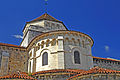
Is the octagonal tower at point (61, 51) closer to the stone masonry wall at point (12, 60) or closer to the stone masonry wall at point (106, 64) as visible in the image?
the stone masonry wall at point (12, 60)

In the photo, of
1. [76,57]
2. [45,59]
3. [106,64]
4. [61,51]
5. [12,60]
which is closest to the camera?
[61,51]

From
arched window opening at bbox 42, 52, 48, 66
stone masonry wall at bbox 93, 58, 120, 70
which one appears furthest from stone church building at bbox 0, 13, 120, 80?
stone masonry wall at bbox 93, 58, 120, 70

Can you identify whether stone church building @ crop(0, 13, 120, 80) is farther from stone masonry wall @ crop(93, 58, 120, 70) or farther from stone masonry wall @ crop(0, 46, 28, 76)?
stone masonry wall @ crop(93, 58, 120, 70)

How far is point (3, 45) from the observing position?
2053 centimetres

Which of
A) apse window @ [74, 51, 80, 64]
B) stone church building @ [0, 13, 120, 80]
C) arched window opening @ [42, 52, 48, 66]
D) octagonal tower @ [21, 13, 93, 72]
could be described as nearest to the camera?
stone church building @ [0, 13, 120, 80]

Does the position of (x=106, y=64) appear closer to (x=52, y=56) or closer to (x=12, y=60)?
(x=52, y=56)

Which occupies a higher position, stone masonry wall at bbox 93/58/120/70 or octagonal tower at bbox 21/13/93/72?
octagonal tower at bbox 21/13/93/72


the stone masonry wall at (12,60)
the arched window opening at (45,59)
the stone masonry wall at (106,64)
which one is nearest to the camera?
the arched window opening at (45,59)

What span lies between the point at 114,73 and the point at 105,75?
0.73 m

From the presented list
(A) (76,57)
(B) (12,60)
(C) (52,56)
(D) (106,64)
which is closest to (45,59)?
(C) (52,56)

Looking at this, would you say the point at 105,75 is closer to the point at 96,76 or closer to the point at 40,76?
the point at 96,76

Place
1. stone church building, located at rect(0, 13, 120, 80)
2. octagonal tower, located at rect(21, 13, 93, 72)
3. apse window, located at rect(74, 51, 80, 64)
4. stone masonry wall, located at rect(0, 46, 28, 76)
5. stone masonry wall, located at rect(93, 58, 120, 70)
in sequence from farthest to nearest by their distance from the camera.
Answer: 1. stone masonry wall, located at rect(93, 58, 120, 70)
2. stone masonry wall, located at rect(0, 46, 28, 76)
3. apse window, located at rect(74, 51, 80, 64)
4. octagonal tower, located at rect(21, 13, 93, 72)
5. stone church building, located at rect(0, 13, 120, 80)

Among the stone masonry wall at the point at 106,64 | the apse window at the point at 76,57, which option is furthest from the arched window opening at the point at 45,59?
the stone masonry wall at the point at 106,64

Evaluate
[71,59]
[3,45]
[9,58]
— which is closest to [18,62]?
[9,58]
